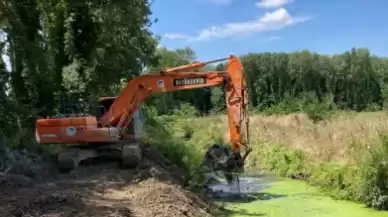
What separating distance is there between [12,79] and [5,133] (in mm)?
3855

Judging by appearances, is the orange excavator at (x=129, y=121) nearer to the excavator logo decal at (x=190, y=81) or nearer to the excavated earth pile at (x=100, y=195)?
the excavator logo decal at (x=190, y=81)

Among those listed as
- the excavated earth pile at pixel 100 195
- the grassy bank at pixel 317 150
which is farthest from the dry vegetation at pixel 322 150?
the excavated earth pile at pixel 100 195

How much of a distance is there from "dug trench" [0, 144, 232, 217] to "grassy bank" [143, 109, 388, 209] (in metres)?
4.15

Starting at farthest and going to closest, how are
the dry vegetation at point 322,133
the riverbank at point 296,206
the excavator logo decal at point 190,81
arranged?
the dry vegetation at point 322,133 → the excavator logo decal at point 190,81 → the riverbank at point 296,206

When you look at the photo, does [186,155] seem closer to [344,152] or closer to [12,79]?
[344,152]

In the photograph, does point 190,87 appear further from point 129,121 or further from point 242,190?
point 242,190

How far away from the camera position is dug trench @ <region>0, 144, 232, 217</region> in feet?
29.9

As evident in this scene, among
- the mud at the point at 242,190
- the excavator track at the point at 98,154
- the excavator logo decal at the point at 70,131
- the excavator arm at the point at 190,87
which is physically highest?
the excavator arm at the point at 190,87

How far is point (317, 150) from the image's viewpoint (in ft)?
72.9

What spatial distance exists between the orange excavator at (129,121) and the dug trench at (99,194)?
1.34ft

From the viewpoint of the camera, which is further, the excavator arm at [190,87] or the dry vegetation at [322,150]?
the dry vegetation at [322,150]

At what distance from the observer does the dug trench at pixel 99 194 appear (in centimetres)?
910

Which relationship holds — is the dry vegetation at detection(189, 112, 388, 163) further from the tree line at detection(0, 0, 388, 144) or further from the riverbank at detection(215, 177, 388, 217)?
the tree line at detection(0, 0, 388, 144)

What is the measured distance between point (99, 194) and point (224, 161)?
13.6 ft
